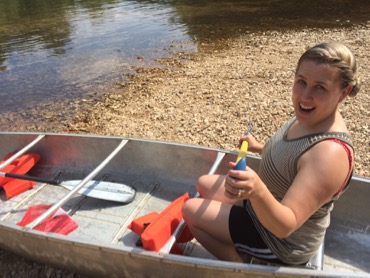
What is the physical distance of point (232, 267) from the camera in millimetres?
2633

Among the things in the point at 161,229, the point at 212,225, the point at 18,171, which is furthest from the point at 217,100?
the point at 212,225

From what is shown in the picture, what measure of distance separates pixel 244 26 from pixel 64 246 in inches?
526

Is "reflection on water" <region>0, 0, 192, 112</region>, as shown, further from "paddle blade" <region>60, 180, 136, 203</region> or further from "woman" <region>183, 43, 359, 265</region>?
"woman" <region>183, 43, 359, 265</region>

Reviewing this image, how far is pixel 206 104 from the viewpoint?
25.0 feet

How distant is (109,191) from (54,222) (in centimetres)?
71

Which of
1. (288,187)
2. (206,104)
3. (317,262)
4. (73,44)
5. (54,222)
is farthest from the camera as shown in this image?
(73,44)

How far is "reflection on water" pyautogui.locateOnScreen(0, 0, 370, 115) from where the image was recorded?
10.5 metres

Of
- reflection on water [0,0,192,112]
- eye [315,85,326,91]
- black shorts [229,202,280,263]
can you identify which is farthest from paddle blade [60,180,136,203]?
reflection on water [0,0,192,112]

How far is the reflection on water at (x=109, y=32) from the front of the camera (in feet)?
34.4

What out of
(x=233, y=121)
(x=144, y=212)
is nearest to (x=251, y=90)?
(x=233, y=121)

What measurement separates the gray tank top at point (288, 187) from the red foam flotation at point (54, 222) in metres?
2.25

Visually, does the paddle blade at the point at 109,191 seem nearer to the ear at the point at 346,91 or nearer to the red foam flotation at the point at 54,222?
the red foam flotation at the point at 54,222

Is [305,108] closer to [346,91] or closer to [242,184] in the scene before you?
[346,91]

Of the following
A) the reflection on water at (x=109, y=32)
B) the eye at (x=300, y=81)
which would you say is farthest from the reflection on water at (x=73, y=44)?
the eye at (x=300, y=81)
